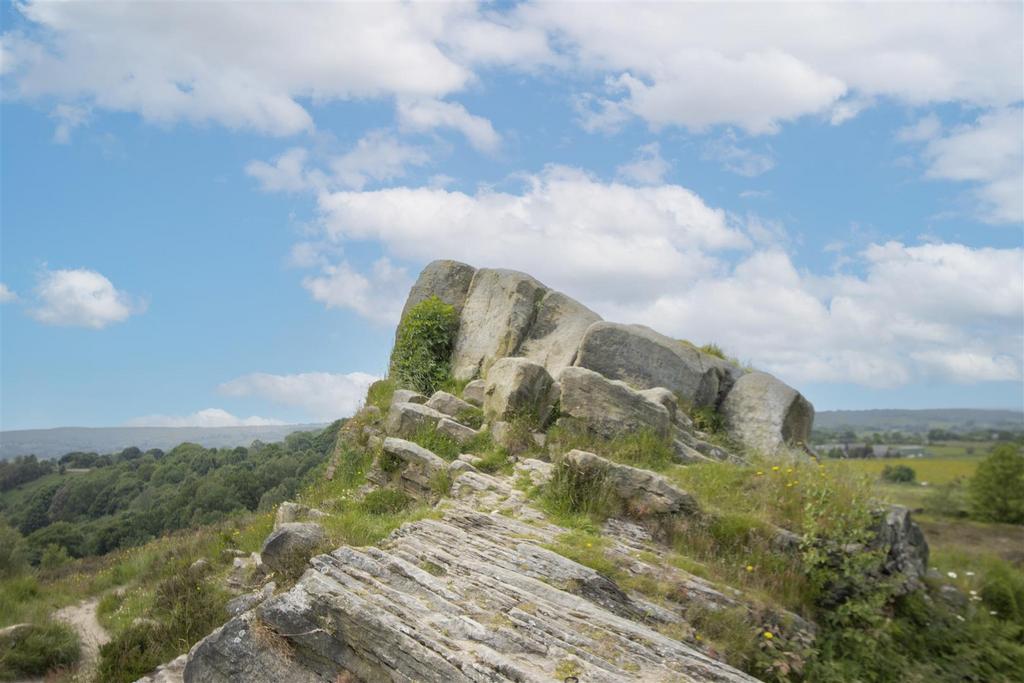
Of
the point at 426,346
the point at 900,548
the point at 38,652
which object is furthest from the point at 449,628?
the point at 426,346

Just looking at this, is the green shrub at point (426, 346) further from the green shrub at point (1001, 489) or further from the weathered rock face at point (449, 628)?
the green shrub at point (1001, 489)

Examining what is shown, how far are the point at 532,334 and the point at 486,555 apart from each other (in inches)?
429

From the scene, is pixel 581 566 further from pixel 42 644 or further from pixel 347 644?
pixel 42 644

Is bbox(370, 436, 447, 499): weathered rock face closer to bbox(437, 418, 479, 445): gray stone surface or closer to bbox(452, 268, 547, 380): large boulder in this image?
bbox(437, 418, 479, 445): gray stone surface

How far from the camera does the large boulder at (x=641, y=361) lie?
1736 centimetres

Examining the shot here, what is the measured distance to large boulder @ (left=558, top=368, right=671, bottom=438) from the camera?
1405 centimetres

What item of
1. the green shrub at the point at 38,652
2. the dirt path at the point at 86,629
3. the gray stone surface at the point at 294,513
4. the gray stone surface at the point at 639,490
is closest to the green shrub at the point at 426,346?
the gray stone surface at the point at 294,513

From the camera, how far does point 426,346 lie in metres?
20.2

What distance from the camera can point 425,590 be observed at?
25.2 ft

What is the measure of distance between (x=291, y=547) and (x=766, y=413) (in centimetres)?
1256

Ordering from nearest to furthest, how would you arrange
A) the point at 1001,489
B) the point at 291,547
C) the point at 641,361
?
the point at 291,547 → the point at 641,361 → the point at 1001,489

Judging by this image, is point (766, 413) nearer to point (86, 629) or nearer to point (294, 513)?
point (294, 513)

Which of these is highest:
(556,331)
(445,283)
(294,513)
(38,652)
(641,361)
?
(445,283)

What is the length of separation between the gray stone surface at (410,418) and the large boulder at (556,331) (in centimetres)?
362
